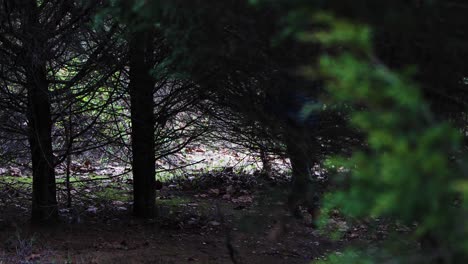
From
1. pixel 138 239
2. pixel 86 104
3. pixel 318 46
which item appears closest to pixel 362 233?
pixel 138 239

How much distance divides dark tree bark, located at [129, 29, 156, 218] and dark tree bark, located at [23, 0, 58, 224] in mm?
974

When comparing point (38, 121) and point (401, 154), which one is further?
point (38, 121)

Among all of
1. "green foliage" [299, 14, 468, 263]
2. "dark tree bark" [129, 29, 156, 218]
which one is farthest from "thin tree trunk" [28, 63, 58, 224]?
"green foliage" [299, 14, 468, 263]

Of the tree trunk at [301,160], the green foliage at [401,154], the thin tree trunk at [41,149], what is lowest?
the green foliage at [401,154]

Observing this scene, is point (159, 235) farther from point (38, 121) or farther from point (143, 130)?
point (38, 121)

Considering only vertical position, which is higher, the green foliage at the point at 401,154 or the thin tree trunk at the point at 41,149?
the thin tree trunk at the point at 41,149

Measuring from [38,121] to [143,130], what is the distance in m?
1.22

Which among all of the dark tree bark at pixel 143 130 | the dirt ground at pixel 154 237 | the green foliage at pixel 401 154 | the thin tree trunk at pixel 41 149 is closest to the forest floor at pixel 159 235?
the dirt ground at pixel 154 237

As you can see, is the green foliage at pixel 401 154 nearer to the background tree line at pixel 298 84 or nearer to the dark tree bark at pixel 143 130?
the background tree line at pixel 298 84

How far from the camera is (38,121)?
5895 mm

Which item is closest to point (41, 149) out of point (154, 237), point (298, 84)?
point (154, 237)

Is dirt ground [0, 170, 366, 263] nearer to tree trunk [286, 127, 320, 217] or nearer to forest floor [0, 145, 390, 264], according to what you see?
forest floor [0, 145, 390, 264]

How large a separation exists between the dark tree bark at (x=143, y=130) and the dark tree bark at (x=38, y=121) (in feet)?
3.20

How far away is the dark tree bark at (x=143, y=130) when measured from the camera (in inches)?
232
